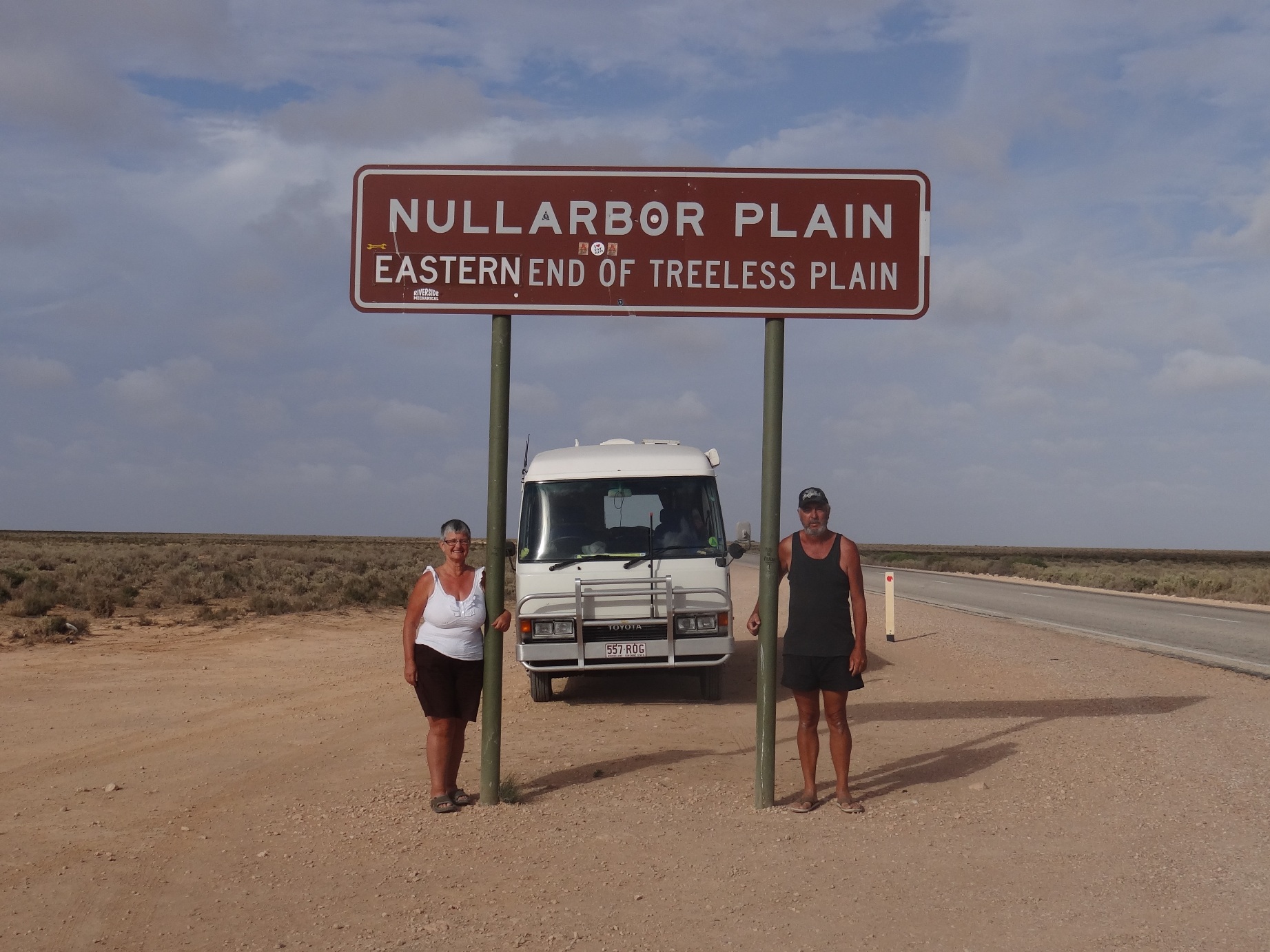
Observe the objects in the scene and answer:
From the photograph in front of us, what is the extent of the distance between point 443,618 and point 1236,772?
5385 mm

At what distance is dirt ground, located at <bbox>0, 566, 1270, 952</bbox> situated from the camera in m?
4.81

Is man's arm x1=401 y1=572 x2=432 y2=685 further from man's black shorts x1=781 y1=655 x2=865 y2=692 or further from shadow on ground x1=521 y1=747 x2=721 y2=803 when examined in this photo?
man's black shorts x1=781 y1=655 x2=865 y2=692

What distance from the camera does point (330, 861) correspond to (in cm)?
575

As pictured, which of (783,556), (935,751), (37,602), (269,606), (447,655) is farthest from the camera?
(269,606)

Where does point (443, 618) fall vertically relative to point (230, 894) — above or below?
above

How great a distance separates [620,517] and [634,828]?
17.0 ft

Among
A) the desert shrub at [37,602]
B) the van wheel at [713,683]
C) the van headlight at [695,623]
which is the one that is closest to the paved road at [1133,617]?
the van wheel at [713,683]

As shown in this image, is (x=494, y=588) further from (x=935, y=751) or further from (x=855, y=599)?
(x=935, y=751)

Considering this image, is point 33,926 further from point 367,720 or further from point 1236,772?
point 1236,772

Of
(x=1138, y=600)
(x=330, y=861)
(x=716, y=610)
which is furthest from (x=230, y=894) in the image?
(x=1138, y=600)

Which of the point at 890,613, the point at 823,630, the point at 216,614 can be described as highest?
the point at 823,630

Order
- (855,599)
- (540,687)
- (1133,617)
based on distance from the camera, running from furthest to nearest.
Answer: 1. (1133,617)
2. (540,687)
3. (855,599)

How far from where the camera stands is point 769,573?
6793mm

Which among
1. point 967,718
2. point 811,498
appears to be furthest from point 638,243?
point 967,718
